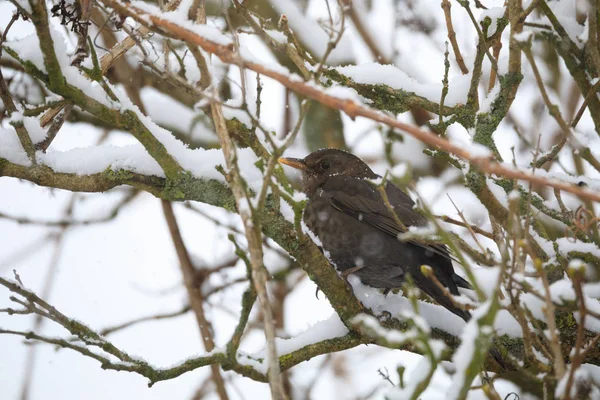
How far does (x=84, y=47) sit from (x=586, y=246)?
247cm

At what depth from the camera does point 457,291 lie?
4008 millimetres

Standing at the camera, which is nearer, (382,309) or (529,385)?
(382,309)

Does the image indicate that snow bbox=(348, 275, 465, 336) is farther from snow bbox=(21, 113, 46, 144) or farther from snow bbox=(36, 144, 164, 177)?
snow bbox=(21, 113, 46, 144)

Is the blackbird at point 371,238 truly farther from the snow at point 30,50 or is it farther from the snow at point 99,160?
the snow at point 30,50

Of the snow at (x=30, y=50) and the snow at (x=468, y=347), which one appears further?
the snow at (x=30, y=50)

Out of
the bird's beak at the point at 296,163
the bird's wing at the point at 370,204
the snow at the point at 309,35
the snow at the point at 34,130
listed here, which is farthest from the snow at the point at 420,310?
the snow at the point at 309,35

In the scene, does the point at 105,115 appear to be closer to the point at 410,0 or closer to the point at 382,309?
the point at 382,309

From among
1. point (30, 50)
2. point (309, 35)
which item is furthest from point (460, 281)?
point (309, 35)

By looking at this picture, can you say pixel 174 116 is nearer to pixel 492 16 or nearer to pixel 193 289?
pixel 193 289

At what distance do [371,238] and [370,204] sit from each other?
25 centimetres

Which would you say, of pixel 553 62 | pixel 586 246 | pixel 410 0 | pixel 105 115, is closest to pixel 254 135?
pixel 105 115

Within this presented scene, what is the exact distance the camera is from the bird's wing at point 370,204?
13.7 feet

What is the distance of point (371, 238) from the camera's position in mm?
4176

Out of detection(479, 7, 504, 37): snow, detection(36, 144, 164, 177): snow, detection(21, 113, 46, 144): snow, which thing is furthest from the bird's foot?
detection(21, 113, 46, 144): snow
